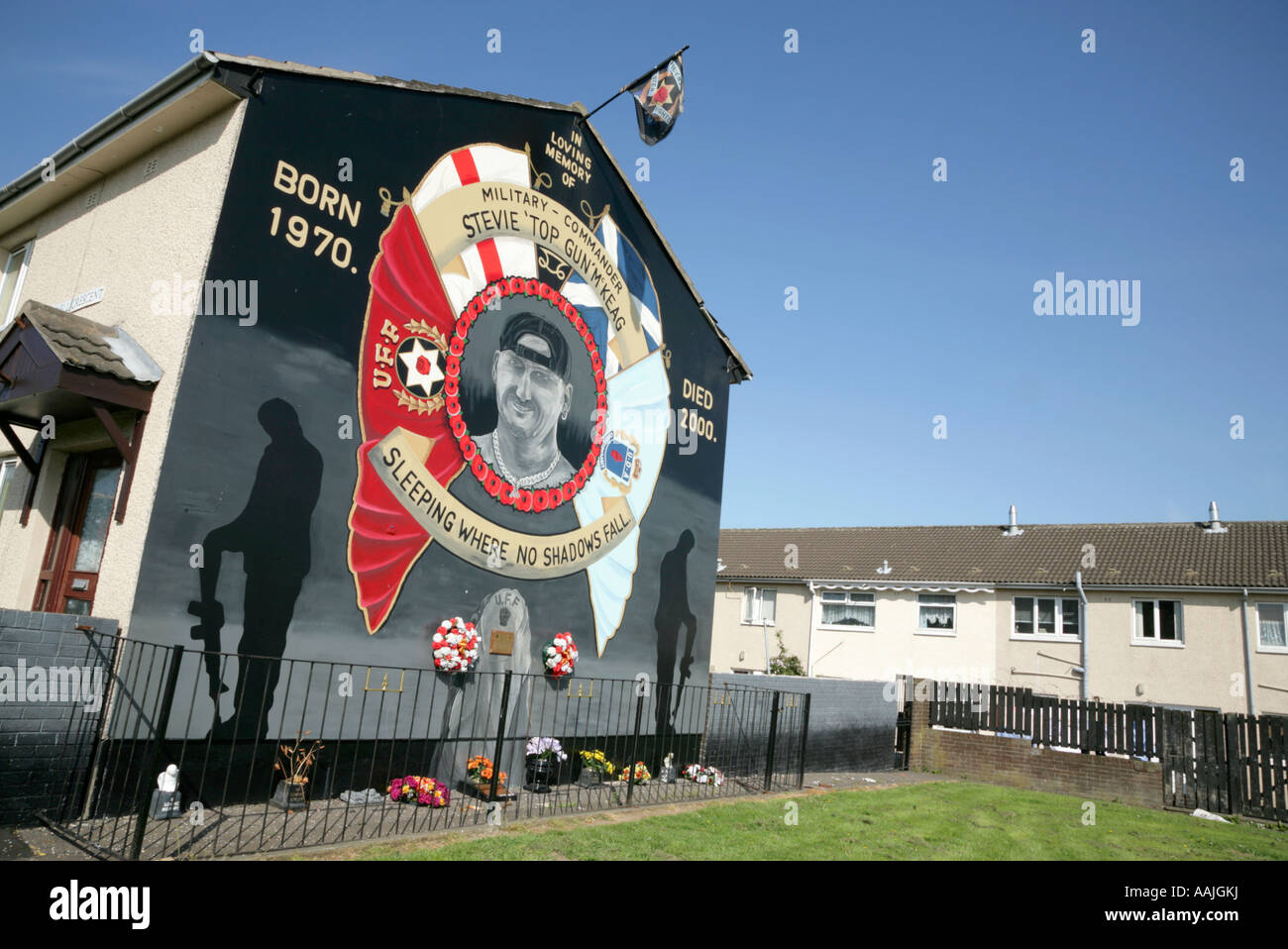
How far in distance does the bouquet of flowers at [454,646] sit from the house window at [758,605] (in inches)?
830

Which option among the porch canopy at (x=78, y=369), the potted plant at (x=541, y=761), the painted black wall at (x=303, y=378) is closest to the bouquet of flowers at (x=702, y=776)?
the potted plant at (x=541, y=761)

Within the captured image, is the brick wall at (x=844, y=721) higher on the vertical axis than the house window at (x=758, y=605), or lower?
lower

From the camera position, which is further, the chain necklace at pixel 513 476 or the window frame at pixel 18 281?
the window frame at pixel 18 281

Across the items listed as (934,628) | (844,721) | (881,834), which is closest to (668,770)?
(881,834)

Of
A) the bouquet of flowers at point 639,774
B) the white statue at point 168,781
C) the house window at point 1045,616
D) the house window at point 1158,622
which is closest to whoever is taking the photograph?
the white statue at point 168,781

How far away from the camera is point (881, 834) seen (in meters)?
9.18

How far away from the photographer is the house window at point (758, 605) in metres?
30.0

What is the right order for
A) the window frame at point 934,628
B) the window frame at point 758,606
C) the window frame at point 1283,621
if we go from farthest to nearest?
the window frame at point 758,606 → the window frame at point 934,628 → the window frame at point 1283,621

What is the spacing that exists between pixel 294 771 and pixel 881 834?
6251 millimetres

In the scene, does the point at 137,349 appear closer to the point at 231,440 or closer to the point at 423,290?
the point at 231,440

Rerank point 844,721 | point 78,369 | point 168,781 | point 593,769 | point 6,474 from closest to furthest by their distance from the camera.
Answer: point 168,781
point 78,369
point 6,474
point 593,769
point 844,721

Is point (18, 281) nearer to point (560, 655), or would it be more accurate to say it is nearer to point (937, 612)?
point (560, 655)

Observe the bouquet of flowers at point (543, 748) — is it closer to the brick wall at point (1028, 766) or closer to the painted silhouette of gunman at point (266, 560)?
the painted silhouette of gunman at point (266, 560)

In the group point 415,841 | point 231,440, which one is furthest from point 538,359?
point 415,841
